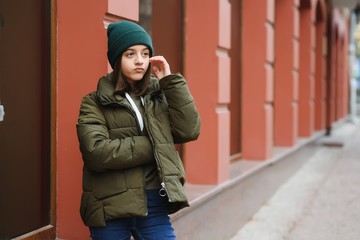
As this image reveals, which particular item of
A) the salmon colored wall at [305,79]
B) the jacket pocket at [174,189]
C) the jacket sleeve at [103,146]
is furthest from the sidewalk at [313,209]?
the jacket sleeve at [103,146]

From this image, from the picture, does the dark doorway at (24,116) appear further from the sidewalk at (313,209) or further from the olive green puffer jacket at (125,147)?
the sidewalk at (313,209)

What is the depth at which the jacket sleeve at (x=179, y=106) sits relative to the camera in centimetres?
259

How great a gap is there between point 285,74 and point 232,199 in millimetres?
4373

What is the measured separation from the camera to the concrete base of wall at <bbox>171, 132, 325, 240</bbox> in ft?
Result: 14.5

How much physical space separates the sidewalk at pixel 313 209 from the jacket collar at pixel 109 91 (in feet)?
9.86

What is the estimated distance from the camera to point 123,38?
2.54 meters

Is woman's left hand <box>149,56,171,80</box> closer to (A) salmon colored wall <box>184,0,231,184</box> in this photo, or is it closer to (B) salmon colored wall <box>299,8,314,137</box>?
(A) salmon colored wall <box>184,0,231,184</box>

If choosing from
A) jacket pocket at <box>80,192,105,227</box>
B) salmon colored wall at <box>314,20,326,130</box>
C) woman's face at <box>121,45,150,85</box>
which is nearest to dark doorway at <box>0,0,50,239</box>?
jacket pocket at <box>80,192,105,227</box>

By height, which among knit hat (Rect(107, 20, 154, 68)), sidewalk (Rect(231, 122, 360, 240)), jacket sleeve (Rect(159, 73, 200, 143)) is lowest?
sidewalk (Rect(231, 122, 360, 240))

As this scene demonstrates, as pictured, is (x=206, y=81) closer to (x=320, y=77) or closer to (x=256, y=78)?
(x=256, y=78)

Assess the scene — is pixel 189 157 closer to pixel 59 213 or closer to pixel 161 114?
pixel 59 213

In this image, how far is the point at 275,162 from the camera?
25.0ft

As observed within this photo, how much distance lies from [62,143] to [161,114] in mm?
1018

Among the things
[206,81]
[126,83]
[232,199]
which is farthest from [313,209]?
[126,83]
